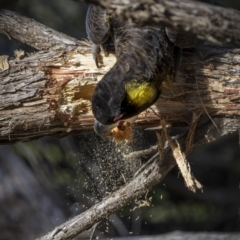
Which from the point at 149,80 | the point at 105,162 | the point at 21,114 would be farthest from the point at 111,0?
the point at 105,162

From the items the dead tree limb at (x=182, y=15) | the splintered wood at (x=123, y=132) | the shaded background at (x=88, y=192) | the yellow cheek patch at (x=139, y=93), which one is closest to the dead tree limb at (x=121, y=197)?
the splintered wood at (x=123, y=132)

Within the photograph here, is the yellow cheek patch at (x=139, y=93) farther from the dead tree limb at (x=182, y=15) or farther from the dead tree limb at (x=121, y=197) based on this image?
the dead tree limb at (x=182, y=15)

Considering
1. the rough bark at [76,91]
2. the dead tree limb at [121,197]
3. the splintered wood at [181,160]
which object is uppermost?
the rough bark at [76,91]

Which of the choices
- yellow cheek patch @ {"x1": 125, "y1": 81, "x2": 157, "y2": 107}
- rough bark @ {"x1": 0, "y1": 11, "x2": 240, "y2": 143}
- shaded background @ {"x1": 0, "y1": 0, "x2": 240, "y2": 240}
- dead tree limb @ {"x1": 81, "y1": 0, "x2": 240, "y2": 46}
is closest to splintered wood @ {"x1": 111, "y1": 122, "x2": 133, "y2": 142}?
rough bark @ {"x1": 0, "y1": 11, "x2": 240, "y2": 143}

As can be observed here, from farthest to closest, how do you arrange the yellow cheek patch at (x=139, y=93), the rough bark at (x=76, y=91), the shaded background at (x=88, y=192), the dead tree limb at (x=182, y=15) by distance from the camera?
1. the shaded background at (x=88, y=192)
2. the rough bark at (x=76, y=91)
3. the yellow cheek patch at (x=139, y=93)
4. the dead tree limb at (x=182, y=15)

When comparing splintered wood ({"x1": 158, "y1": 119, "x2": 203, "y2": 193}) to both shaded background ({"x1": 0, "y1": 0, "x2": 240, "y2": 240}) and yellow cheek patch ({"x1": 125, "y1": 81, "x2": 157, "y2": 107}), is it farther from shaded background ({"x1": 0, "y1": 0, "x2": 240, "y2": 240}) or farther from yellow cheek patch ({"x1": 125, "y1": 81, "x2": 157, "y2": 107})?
shaded background ({"x1": 0, "y1": 0, "x2": 240, "y2": 240})
